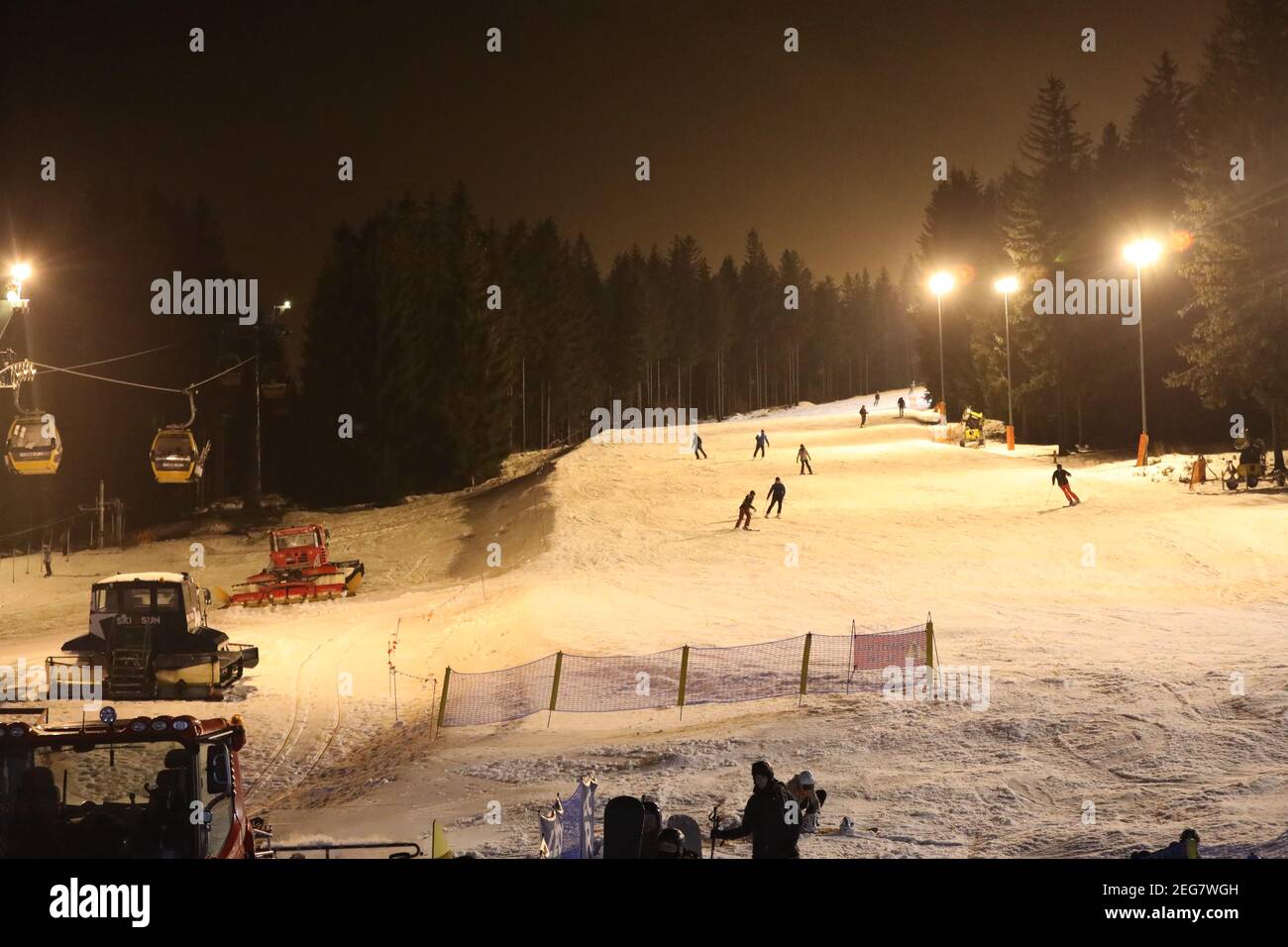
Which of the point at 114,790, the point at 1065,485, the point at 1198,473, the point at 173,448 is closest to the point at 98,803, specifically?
the point at 114,790

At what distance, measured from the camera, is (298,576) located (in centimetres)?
3531

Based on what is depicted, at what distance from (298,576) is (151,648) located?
1290cm

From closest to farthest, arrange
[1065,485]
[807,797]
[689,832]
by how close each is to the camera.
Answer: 1. [689,832]
2. [807,797]
3. [1065,485]

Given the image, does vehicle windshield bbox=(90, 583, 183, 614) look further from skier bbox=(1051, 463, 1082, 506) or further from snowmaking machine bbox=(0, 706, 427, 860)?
skier bbox=(1051, 463, 1082, 506)

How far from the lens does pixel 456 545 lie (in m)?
44.3

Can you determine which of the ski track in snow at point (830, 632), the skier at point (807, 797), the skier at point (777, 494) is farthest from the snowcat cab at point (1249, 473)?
the skier at point (807, 797)

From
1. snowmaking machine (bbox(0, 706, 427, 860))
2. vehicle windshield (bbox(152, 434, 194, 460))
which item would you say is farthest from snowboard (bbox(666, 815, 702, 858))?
vehicle windshield (bbox(152, 434, 194, 460))

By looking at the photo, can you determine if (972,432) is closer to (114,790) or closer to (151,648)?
(151,648)

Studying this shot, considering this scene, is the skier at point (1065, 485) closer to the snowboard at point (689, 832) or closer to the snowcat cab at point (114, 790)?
the snowboard at point (689, 832)

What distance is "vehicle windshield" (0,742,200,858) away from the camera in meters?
6.70

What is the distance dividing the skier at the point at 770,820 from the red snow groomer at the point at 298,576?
2818cm
